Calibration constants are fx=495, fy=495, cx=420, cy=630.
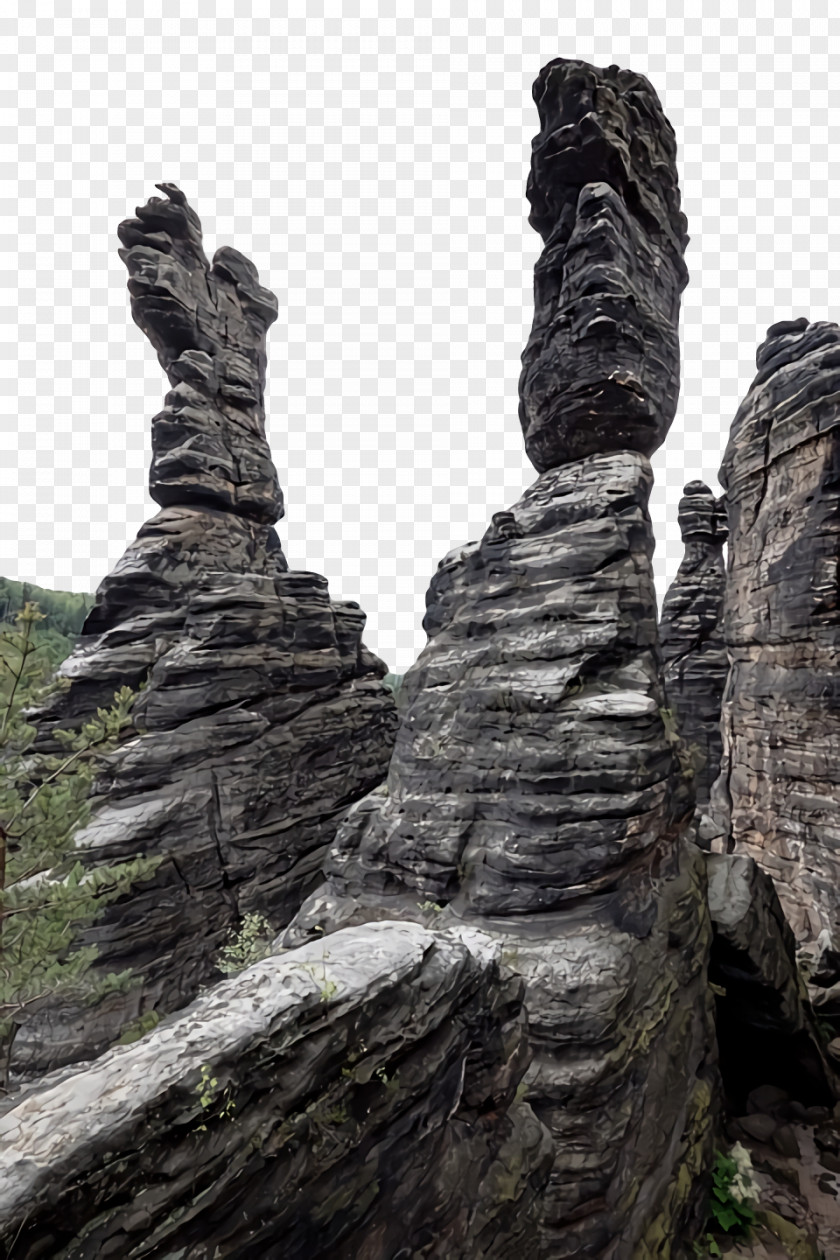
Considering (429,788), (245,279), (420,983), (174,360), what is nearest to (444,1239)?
(420,983)

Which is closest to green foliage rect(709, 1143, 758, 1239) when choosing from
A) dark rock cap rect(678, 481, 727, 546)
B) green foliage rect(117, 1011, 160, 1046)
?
green foliage rect(117, 1011, 160, 1046)

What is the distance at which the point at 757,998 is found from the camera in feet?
29.8

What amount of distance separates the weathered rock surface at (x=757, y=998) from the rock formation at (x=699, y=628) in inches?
816

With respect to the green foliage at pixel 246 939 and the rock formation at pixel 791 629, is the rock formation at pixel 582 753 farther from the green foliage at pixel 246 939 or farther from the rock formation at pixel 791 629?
the green foliage at pixel 246 939

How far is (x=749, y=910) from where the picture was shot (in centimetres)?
926

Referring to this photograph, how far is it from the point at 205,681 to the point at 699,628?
2726 centimetres

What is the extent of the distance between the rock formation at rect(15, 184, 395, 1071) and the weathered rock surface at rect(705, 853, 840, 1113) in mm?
12379

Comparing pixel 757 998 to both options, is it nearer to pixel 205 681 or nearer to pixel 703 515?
pixel 205 681

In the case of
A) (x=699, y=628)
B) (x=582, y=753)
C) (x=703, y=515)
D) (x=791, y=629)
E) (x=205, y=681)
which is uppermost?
(x=703, y=515)

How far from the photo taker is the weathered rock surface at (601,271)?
10.4 m

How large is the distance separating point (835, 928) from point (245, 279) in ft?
102

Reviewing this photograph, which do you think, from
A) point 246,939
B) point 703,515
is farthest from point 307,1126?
point 703,515

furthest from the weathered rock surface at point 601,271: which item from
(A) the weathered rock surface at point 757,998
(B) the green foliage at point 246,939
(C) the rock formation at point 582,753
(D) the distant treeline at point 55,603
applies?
(D) the distant treeline at point 55,603

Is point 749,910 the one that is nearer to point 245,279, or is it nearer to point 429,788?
point 429,788
